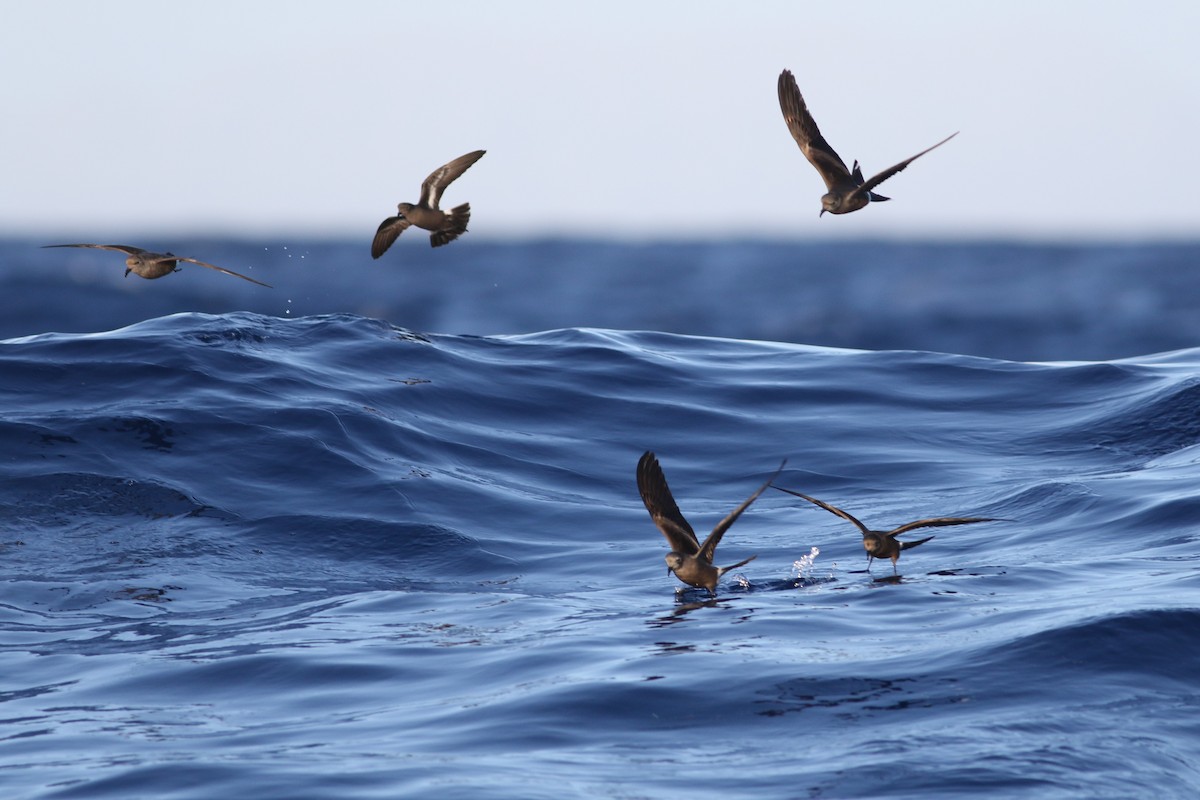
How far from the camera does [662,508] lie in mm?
9945

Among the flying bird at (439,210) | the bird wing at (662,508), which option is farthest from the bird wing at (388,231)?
the bird wing at (662,508)

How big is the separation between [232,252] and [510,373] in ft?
301

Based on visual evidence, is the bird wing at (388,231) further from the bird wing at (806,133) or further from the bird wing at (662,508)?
the bird wing at (662,508)

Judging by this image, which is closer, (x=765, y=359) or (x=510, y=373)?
(x=510, y=373)

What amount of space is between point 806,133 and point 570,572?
4.14 meters

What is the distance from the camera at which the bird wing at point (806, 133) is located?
40.3ft

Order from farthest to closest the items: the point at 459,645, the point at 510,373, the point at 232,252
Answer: the point at 232,252, the point at 510,373, the point at 459,645

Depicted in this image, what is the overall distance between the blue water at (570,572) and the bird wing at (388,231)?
1.58m

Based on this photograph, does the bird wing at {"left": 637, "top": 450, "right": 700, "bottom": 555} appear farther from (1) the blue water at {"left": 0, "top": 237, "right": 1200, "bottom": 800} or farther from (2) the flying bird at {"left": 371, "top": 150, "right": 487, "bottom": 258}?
(2) the flying bird at {"left": 371, "top": 150, "right": 487, "bottom": 258}

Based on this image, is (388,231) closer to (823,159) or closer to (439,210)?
(439,210)

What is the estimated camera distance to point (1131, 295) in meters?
72.5

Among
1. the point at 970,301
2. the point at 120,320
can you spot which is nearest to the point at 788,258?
the point at 970,301

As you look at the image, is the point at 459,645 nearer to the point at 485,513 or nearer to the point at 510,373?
the point at 485,513

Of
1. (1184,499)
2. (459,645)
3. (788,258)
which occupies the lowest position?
(459,645)
